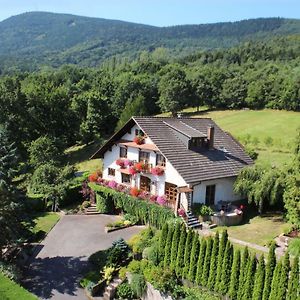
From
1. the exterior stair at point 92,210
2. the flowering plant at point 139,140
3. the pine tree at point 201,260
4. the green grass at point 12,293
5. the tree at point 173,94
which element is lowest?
the exterior stair at point 92,210

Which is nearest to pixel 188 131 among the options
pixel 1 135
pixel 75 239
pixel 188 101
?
pixel 75 239

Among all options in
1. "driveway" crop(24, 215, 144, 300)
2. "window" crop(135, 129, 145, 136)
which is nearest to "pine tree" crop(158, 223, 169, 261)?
"driveway" crop(24, 215, 144, 300)

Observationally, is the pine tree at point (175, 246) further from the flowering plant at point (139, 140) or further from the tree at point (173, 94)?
the tree at point (173, 94)

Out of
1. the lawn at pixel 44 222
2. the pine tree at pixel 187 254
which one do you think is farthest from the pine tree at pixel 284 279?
the lawn at pixel 44 222

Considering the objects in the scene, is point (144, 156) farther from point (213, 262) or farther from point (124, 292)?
point (213, 262)

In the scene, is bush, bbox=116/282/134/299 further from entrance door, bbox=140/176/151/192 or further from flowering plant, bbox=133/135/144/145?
flowering plant, bbox=133/135/144/145

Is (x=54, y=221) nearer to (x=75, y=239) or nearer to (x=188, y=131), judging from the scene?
(x=75, y=239)
